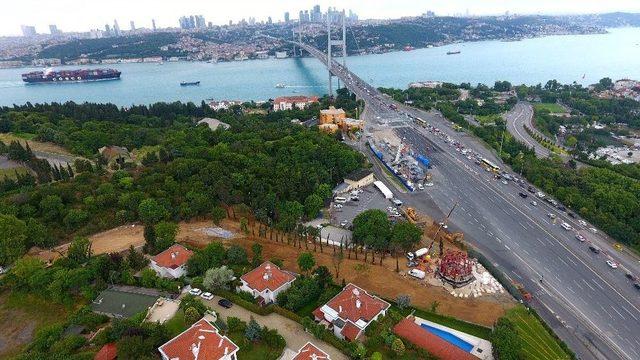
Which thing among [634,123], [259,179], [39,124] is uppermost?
[39,124]

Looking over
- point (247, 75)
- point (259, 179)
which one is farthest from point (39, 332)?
point (247, 75)

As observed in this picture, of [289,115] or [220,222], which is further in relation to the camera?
[289,115]

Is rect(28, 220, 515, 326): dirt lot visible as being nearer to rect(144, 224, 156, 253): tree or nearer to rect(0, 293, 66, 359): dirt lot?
rect(144, 224, 156, 253): tree

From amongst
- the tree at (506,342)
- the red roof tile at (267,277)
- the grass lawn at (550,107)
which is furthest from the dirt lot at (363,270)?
the grass lawn at (550,107)

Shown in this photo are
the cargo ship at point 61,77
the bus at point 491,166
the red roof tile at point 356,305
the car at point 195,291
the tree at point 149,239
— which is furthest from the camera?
the cargo ship at point 61,77

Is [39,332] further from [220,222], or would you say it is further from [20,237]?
[220,222]

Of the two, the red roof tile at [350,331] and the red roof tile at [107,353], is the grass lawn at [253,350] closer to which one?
the red roof tile at [350,331]

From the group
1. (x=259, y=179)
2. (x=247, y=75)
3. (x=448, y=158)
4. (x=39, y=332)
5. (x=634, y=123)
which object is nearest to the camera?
(x=39, y=332)
